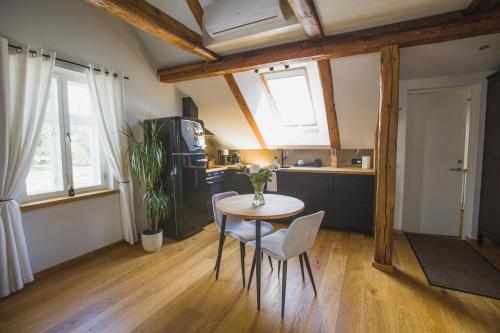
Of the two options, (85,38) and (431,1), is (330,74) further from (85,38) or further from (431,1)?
(85,38)

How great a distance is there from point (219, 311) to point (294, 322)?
0.58 meters

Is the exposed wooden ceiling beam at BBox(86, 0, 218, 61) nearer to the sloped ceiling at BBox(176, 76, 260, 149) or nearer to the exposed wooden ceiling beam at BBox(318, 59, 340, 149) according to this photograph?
the sloped ceiling at BBox(176, 76, 260, 149)

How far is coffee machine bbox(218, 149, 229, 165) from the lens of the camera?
491 cm

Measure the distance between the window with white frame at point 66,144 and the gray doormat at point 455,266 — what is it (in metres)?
3.89

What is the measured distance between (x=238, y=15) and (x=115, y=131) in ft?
6.39

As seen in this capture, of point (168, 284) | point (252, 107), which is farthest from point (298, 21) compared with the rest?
point (168, 284)

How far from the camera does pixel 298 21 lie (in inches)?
94.5

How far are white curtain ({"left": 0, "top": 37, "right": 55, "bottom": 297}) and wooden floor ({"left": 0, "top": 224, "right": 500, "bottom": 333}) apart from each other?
0.27m

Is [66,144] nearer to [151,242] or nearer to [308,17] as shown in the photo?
[151,242]

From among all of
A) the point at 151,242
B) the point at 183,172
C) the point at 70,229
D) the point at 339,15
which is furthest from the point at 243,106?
the point at 70,229

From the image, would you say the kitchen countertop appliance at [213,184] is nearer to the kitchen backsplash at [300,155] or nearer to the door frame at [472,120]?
the kitchen backsplash at [300,155]

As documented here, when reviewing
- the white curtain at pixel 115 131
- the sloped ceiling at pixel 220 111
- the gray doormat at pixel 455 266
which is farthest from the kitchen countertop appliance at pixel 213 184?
the gray doormat at pixel 455 266

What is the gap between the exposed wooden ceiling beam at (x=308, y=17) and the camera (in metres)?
1.97

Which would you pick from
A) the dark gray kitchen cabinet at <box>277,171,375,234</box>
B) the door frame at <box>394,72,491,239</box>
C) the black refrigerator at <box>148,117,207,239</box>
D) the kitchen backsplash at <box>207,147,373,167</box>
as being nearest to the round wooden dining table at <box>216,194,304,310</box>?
the black refrigerator at <box>148,117,207,239</box>
